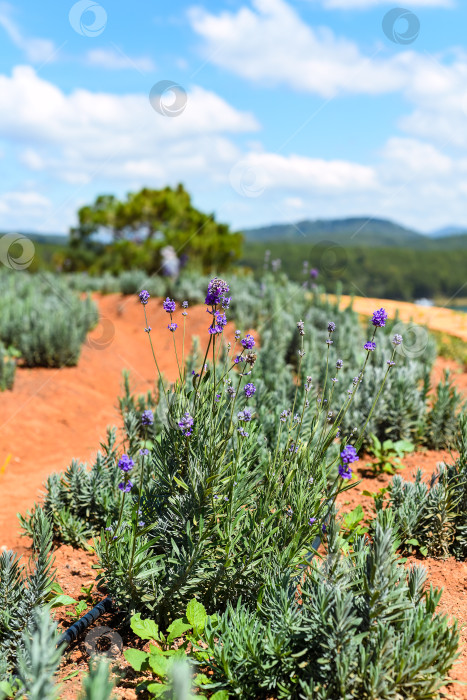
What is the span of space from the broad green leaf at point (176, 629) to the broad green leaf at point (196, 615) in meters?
0.03

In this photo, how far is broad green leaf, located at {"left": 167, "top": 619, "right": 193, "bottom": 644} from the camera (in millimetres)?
2514

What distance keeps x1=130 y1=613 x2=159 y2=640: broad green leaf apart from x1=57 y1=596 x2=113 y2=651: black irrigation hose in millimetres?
356

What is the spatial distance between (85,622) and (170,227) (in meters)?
21.2

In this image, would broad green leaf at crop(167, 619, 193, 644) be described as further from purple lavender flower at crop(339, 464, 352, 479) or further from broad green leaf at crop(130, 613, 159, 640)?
purple lavender flower at crop(339, 464, 352, 479)

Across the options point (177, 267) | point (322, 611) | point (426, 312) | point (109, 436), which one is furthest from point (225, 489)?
point (426, 312)

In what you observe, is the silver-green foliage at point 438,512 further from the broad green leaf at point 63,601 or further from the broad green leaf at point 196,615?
the broad green leaf at point 63,601

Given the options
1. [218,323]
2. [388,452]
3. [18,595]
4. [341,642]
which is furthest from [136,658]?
[388,452]

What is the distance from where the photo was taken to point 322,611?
7.07ft

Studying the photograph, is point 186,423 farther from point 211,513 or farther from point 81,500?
point 81,500

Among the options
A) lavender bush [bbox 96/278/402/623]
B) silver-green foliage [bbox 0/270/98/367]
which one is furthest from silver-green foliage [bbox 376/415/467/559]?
silver-green foliage [bbox 0/270/98/367]

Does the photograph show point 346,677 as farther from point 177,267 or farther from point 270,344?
point 177,267

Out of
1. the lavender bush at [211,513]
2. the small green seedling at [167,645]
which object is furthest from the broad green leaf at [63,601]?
the small green seedling at [167,645]

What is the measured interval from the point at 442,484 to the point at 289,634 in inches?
65.6

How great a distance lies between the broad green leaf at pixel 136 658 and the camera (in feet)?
7.78
